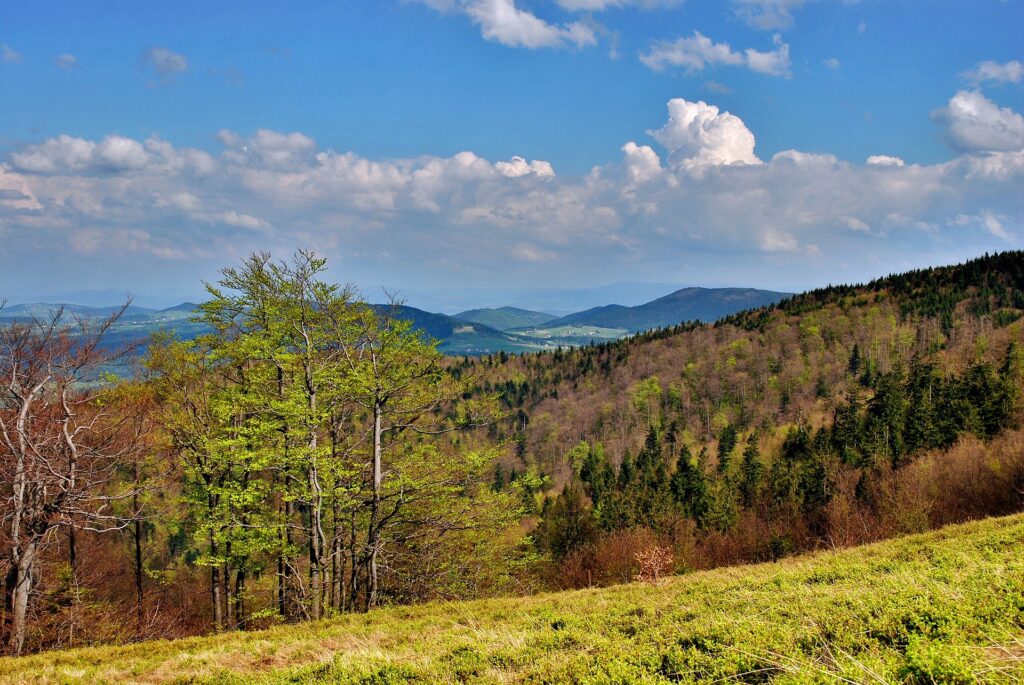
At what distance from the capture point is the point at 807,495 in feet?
219

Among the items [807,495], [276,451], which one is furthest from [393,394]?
[807,495]

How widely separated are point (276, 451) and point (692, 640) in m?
14.8

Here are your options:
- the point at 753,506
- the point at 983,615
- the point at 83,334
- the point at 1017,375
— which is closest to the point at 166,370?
the point at 83,334

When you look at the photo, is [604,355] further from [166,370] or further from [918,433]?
[166,370]

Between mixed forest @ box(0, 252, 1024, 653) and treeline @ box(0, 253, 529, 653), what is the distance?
0.41 ft

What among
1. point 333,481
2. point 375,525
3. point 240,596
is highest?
point 333,481

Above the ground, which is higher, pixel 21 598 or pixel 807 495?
pixel 21 598

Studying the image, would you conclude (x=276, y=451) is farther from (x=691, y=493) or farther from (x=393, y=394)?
(x=691, y=493)

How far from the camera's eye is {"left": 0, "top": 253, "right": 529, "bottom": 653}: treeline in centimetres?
1673

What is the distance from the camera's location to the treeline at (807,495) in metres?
47.2

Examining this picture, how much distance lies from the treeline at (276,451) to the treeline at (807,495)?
28.0 meters

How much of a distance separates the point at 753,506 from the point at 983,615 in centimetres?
7474

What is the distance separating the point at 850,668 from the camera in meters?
5.28

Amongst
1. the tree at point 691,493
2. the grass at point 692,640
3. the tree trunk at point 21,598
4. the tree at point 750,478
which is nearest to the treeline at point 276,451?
the tree trunk at point 21,598
